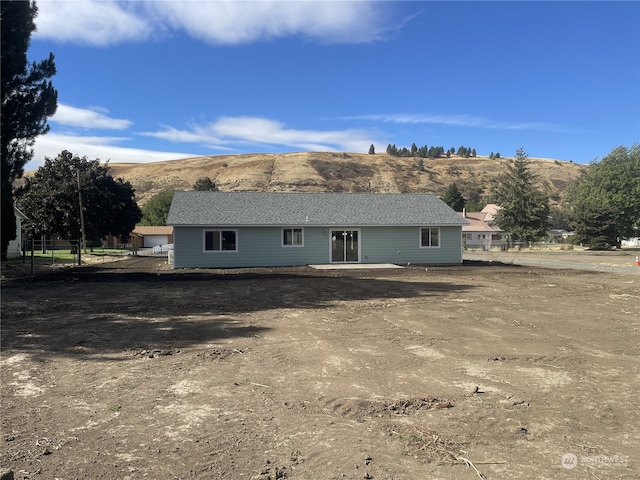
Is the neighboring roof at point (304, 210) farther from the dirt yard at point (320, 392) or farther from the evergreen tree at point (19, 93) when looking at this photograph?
the dirt yard at point (320, 392)

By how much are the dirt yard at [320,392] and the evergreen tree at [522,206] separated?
156 ft

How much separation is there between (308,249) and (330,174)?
86.5 m

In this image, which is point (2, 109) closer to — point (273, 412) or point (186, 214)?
point (186, 214)

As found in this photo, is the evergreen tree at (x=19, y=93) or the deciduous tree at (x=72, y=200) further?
the deciduous tree at (x=72, y=200)

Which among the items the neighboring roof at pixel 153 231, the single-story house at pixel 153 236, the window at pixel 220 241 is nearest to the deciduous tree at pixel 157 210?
the neighboring roof at pixel 153 231

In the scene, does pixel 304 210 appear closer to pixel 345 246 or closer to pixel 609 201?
pixel 345 246

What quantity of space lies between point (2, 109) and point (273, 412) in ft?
57.4

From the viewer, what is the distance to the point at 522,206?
55281 mm

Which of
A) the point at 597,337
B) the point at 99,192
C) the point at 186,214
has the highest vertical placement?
the point at 99,192

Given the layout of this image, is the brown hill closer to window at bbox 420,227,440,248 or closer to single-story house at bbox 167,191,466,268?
single-story house at bbox 167,191,466,268

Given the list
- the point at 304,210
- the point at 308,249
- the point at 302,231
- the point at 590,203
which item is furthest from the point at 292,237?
the point at 590,203

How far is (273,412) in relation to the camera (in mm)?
4480

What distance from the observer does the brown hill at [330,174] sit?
104 meters

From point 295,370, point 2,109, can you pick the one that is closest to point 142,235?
point 2,109
